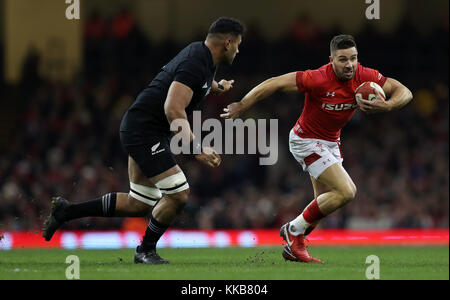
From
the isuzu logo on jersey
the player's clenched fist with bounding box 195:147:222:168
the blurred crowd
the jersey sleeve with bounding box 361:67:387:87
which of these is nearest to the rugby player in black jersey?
the player's clenched fist with bounding box 195:147:222:168

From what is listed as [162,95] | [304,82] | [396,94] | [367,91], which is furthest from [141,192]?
[396,94]

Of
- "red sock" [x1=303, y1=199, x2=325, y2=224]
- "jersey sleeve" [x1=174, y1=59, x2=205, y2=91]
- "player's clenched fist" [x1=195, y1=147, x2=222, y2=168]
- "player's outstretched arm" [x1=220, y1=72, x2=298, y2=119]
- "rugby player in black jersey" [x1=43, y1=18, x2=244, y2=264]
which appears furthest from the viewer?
"red sock" [x1=303, y1=199, x2=325, y2=224]

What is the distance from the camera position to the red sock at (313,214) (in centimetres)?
888

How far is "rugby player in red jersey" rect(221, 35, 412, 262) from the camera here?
8727 millimetres

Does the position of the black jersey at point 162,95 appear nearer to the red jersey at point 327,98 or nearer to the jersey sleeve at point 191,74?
the jersey sleeve at point 191,74

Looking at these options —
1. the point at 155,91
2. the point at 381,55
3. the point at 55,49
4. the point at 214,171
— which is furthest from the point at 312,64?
the point at 155,91

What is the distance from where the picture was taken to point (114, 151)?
17.5 meters

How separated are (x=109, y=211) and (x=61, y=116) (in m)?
9.76

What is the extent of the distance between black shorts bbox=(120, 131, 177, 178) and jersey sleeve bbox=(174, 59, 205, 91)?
0.67 m

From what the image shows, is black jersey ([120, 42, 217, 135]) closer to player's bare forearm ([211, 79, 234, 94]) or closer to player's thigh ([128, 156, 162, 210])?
player's thigh ([128, 156, 162, 210])

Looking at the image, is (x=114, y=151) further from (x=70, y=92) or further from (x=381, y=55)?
(x=381, y=55)

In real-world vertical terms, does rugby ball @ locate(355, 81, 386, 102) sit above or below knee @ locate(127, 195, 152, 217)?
above

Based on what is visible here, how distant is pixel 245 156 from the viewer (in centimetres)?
1761

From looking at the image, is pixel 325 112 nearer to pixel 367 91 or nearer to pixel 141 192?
pixel 367 91
